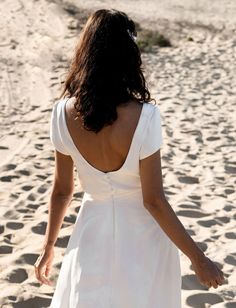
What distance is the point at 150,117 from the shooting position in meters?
2.35

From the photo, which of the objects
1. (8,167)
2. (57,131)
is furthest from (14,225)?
(57,131)

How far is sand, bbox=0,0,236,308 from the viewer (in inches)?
185

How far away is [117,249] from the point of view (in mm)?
2473

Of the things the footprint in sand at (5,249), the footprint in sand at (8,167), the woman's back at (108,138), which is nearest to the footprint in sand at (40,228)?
the footprint in sand at (5,249)

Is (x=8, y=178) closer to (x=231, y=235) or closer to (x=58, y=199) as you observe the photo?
(x=231, y=235)

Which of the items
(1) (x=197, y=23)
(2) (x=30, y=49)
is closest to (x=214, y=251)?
(2) (x=30, y=49)

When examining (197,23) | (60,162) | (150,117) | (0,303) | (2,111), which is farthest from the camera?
(197,23)

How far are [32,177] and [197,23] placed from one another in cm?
1105

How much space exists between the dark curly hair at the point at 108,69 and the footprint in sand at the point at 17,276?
216cm

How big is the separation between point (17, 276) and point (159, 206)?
217cm

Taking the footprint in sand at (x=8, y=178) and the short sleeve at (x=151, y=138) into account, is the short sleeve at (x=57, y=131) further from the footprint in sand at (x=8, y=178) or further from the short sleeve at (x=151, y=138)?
the footprint in sand at (x=8, y=178)

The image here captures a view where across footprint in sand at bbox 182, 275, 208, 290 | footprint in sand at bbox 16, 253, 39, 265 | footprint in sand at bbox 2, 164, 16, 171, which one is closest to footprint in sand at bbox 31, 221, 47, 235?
footprint in sand at bbox 16, 253, 39, 265

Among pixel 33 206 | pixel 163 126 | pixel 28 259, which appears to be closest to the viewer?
pixel 28 259

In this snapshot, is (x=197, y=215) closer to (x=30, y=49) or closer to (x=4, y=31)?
(x=30, y=49)
